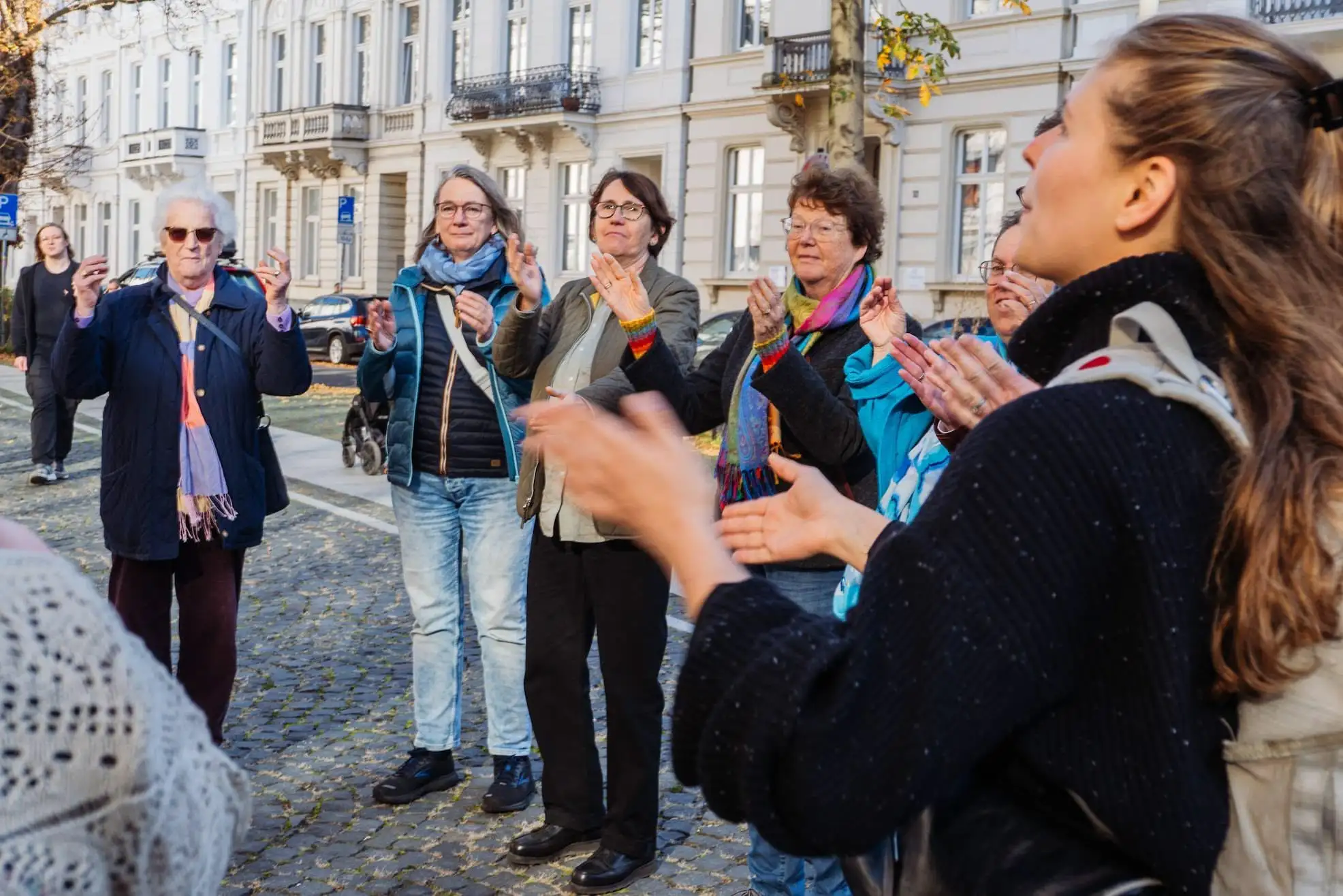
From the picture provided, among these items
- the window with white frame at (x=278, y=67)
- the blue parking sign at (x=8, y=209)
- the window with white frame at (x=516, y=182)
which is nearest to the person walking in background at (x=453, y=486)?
the blue parking sign at (x=8, y=209)

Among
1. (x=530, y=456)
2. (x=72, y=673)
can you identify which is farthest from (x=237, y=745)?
(x=72, y=673)

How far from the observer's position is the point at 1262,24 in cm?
155

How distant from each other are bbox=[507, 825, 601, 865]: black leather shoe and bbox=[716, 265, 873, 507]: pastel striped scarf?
3.62 ft

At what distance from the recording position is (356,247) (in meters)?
37.3

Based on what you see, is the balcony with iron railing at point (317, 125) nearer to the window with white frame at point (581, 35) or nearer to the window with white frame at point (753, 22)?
the window with white frame at point (581, 35)

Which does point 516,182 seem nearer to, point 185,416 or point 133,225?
point 133,225

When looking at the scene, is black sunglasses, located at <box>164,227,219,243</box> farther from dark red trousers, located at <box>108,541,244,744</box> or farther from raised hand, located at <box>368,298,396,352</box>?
dark red trousers, located at <box>108,541,244,744</box>

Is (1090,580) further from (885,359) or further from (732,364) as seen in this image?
(732,364)

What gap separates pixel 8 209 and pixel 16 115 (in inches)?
98.8

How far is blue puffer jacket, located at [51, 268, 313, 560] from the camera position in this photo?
454 cm

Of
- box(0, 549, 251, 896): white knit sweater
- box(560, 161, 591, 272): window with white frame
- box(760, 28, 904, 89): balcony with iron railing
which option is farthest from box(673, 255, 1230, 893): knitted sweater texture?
box(560, 161, 591, 272): window with white frame

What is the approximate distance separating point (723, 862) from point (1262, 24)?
10.5 feet

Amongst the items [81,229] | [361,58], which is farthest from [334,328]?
[81,229]

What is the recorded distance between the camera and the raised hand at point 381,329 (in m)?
4.65
